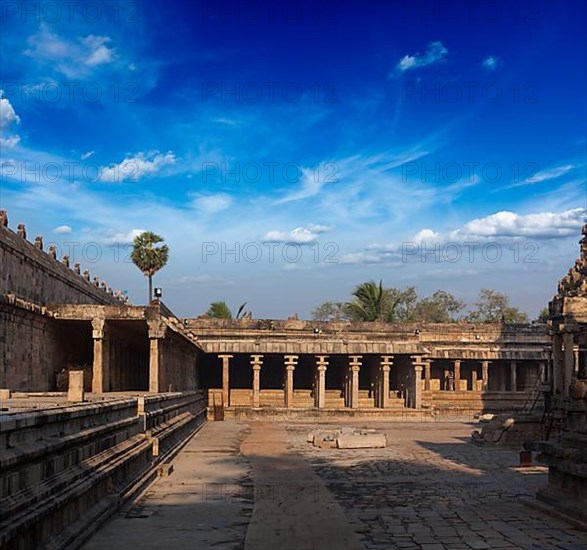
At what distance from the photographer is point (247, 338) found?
4716cm

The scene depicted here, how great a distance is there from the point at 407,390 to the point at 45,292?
24.6 meters

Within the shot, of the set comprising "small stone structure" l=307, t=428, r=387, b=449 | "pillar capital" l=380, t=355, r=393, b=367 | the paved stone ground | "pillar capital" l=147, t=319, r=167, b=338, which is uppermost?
"pillar capital" l=147, t=319, r=167, b=338

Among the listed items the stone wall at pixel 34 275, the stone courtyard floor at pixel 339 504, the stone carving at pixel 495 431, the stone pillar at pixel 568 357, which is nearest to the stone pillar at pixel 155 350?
the stone courtyard floor at pixel 339 504

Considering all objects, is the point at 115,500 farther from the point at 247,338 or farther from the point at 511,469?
the point at 247,338

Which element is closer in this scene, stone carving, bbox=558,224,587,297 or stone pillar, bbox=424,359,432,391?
stone carving, bbox=558,224,587,297

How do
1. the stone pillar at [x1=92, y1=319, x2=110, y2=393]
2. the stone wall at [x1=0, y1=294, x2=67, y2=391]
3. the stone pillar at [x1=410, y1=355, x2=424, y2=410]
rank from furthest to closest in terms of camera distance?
the stone pillar at [x1=410, y1=355, x2=424, y2=410] → the stone pillar at [x1=92, y1=319, x2=110, y2=393] → the stone wall at [x1=0, y1=294, x2=67, y2=391]

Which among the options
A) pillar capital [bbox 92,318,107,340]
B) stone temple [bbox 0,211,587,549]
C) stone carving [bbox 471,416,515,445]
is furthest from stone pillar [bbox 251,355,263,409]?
pillar capital [bbox 92,318,107,340]

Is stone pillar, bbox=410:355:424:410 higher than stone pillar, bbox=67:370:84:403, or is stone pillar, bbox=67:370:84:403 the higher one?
stone pillar, bbox=67:370:84:403

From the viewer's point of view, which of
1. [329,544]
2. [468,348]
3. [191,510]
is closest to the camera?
[329,544]

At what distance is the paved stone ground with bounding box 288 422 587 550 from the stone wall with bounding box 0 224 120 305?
10.0 metres

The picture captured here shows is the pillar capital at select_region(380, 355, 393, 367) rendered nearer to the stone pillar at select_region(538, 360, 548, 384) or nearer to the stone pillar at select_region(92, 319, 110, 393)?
the stone pillar at select_region(538, 360, 548, 384)

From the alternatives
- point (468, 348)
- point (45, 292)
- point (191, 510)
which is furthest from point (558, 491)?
point (468, 348)

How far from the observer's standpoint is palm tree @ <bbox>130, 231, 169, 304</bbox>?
57.7 meters

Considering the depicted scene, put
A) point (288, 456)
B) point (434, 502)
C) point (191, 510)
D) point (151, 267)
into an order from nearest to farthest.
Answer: point (191, 510) → point (434, 502) → point (288, 456) → point (151, 267)
